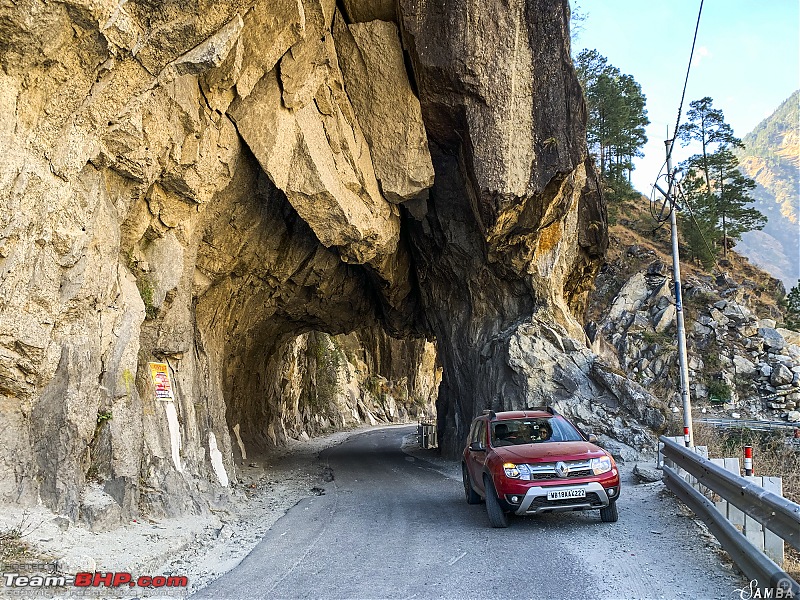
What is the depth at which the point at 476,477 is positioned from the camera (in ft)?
33.8

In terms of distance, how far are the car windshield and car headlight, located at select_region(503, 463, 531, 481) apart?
3.79 ft

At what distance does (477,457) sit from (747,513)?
495 centimetres

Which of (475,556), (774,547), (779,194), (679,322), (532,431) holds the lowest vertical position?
(475,556)

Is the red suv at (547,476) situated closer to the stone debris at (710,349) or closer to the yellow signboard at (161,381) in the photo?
the yellow signboard at (161,381)

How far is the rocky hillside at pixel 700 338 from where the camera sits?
34812 millimetres

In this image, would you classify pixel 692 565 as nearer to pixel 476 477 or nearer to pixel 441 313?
pixel 476 477

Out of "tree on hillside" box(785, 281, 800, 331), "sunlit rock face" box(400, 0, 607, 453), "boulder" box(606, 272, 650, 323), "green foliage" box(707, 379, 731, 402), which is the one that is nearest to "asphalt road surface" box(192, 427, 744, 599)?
"sunlit rock face" box(400, 0, 607, 453)

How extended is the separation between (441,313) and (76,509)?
17336 millimetres

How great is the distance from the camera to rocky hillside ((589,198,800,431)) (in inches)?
1371

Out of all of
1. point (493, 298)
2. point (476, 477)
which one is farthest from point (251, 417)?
point (476, 477)

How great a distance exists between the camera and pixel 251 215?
16.4 metres

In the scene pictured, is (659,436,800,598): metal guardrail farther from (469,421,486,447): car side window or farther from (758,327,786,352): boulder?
(758,327,786,352): boulder

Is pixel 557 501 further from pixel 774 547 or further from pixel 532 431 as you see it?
pixel 774 547
